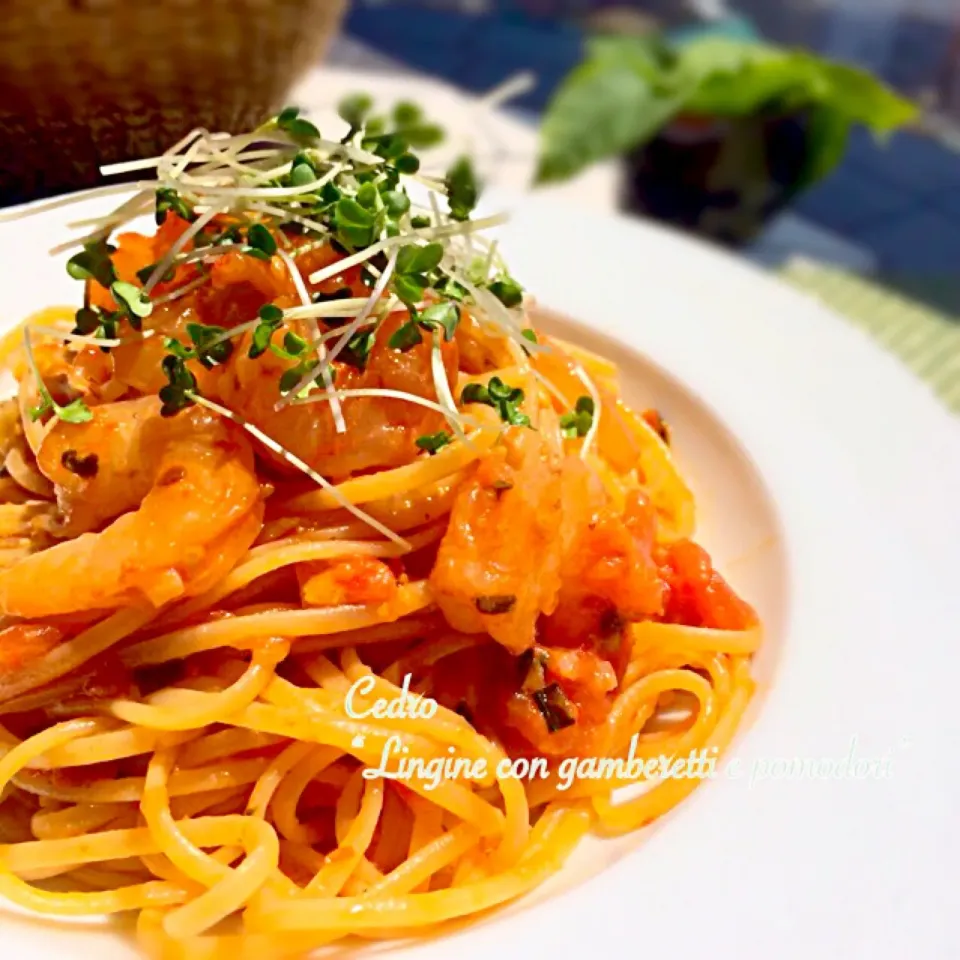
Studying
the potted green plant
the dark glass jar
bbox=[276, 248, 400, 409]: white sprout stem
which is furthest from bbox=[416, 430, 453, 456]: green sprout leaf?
the dark glass jar

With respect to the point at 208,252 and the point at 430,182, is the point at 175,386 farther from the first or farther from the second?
the point at 430,182

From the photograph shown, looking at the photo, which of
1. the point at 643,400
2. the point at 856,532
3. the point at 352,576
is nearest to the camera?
the point at 352,576

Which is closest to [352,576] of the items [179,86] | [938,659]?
[938,659]

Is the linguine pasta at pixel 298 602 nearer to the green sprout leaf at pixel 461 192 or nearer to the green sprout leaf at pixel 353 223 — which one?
the green sprout leaf at pixel 353 223

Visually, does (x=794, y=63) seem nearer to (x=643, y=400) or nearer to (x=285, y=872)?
(x=643, y=400)

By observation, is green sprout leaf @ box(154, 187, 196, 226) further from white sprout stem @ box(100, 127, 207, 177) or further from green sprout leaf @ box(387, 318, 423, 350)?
green sprout leaf @ box(387, 318, 423, 350)

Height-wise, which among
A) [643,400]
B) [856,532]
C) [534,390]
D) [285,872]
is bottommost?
[285,872]

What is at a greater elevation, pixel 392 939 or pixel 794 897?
pixel 794 897
